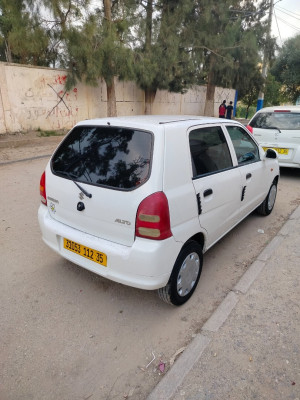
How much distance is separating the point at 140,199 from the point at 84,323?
3.94ft

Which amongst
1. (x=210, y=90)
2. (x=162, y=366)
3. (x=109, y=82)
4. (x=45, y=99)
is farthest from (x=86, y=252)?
(x=210, y=90)

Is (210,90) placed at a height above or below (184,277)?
above

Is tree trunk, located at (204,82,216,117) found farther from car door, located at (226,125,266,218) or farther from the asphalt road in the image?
the asphalt road

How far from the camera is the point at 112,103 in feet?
43.3

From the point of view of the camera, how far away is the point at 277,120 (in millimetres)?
6684

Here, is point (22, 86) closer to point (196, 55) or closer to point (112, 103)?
point (112, 103)

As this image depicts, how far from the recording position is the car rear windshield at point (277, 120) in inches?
255

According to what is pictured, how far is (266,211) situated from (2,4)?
1112cm

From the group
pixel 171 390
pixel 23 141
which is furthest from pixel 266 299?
pixel 23 141

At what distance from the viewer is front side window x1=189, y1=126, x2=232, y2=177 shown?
266 centimetres

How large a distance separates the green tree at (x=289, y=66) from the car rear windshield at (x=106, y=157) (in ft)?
86.0

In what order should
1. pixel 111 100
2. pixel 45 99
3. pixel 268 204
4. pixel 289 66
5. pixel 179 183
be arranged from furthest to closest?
1. pixel 289 66
2. pixel 111 100
3. pixel 45 99
4. pixel 268 204
5. pixel 179 183

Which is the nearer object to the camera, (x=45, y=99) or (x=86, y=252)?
(x=86, y=252)

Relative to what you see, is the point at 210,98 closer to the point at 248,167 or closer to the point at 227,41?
the point at 227,41
